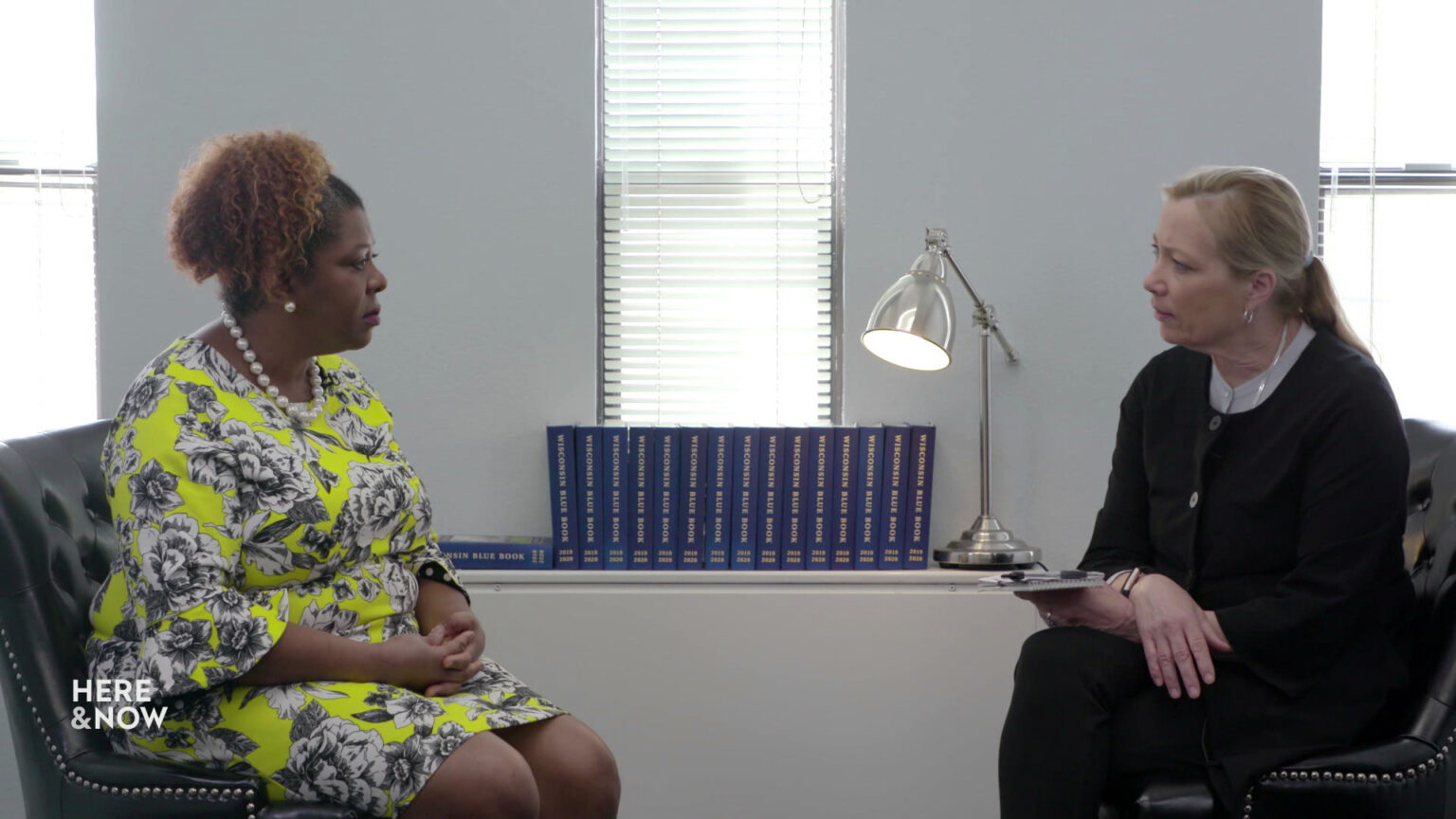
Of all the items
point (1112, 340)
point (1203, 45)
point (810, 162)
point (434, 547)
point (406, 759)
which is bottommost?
point (406, 759)

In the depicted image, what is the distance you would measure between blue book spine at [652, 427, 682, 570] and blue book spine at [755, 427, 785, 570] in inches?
7.5

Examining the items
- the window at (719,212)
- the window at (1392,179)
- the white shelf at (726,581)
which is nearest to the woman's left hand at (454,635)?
the white shelf at (726,581)

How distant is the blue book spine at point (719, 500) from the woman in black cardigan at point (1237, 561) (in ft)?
2.93

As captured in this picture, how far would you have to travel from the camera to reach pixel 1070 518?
2955 mm

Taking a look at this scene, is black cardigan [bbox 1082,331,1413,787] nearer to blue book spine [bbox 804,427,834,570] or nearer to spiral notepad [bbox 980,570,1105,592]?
spiral notepad [bbox 980,570,1105,592]

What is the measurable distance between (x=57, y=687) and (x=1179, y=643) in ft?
5.22

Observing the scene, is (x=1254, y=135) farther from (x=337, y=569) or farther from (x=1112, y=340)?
(x=337, y=569)

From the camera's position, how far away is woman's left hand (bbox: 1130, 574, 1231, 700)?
1842 mm

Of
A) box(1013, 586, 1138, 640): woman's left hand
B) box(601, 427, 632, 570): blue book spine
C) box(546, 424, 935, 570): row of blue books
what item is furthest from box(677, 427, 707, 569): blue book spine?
box(1013, 586, 1138, 640): woman's left hand

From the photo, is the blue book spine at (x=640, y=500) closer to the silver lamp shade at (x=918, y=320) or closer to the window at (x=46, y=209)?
the silver lamp shade at (x=918, y=320)

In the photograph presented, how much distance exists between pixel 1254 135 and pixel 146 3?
2642 mm

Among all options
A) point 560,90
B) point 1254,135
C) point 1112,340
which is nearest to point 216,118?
point 560,90

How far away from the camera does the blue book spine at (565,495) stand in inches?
109

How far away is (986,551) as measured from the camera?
2.75 m
